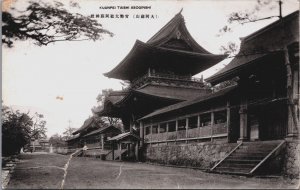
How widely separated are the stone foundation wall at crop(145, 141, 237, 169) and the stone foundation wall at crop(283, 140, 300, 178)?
2822 mm

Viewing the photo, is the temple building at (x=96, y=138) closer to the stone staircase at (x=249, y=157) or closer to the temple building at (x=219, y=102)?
the temple building at (x=219, y=102)

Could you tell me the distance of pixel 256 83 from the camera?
1306 cm

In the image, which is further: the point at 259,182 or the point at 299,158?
the point at 299,158

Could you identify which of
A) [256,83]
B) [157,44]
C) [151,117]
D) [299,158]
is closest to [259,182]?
[299,158]

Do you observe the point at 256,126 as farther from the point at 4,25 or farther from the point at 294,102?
the point at 4,25

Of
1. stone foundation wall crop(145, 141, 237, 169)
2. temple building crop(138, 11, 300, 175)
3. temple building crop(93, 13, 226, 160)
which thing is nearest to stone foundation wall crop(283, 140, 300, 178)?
temple building crop(138, 11, 300, 175)

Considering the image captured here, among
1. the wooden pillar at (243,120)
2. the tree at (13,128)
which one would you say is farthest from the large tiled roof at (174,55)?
the wooden pillar at (243,120)

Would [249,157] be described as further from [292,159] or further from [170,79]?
[170,79]

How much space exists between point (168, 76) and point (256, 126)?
952cm

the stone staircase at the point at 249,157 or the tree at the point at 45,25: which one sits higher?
the tree at the point at 45,25

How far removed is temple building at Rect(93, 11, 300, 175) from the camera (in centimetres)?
1096

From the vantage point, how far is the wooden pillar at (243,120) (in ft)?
43.6

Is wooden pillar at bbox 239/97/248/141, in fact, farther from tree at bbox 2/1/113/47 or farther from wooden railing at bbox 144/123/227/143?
tree at bbox 2/1/113/47

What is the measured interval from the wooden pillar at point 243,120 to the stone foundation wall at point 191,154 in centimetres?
49
